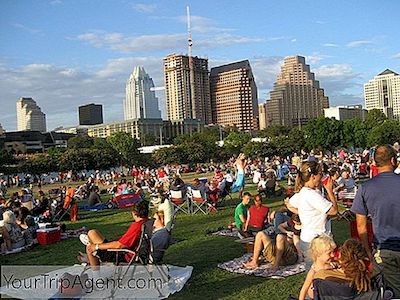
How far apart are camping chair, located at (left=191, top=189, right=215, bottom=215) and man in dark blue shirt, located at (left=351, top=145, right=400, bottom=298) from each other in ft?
32.2

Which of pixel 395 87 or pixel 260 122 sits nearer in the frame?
pixel 260 122

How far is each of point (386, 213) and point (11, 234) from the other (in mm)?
8361

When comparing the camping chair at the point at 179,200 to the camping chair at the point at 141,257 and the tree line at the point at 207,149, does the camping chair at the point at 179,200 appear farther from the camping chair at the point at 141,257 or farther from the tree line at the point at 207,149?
the tree line at the point at 207,149

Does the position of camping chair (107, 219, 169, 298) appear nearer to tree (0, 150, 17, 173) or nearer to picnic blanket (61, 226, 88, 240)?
picnic blanket (61, 226, 88, 240)

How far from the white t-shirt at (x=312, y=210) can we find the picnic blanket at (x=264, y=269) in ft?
4.53

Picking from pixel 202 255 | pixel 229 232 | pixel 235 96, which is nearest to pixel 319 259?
pixel 202 255

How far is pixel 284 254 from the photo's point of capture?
24.5 feet

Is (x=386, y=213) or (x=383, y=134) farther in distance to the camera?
(x=383, y=134)

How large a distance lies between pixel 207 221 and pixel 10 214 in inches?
186

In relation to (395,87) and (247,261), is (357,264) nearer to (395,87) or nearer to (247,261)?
(247,261)

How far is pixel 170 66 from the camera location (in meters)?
165

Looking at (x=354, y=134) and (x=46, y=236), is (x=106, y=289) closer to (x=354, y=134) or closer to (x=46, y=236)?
(x=46, y=236)

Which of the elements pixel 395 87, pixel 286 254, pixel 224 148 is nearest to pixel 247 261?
pixel 286 254

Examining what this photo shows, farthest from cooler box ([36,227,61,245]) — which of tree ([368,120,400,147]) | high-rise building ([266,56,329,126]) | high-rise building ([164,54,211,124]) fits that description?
high-rise building ([266,56,329,126])
